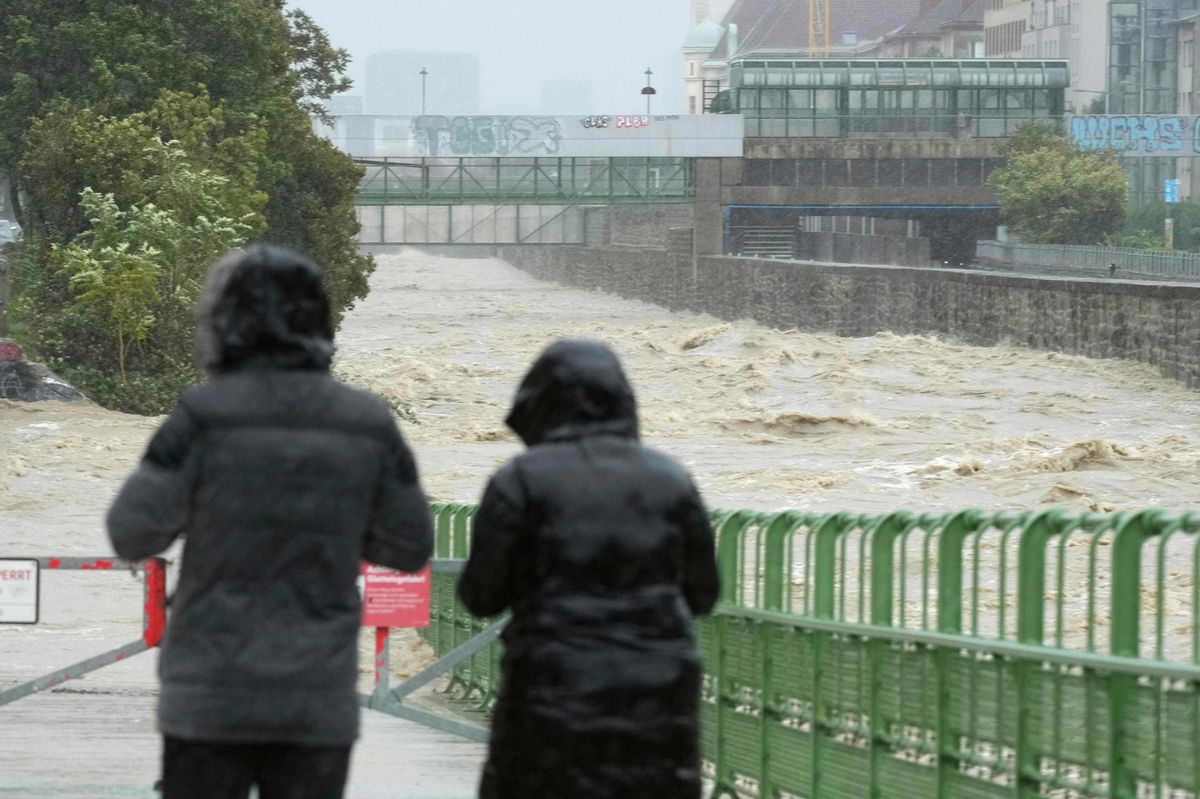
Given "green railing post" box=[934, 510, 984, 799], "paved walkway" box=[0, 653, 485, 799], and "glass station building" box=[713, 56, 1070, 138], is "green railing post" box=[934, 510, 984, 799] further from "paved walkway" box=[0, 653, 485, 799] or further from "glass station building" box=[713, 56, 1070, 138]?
"glass station building" box=[713, 56, 1070, 138]

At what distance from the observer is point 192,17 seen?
46.1 metres

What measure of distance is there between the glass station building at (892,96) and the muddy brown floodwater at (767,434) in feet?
84.6

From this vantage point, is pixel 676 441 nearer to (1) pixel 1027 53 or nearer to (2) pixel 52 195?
(2) pixel 52 195

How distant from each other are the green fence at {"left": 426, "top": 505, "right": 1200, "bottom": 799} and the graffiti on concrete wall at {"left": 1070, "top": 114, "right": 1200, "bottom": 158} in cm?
9529

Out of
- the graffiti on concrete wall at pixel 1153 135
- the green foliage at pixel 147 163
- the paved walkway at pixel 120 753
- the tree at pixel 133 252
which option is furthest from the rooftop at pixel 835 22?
the paved walkway at pixel 120 753

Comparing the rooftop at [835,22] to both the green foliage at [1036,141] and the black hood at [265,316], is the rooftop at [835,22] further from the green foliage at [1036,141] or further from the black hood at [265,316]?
the black hood at [265,316]

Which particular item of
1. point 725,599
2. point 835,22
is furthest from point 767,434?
point 835,22

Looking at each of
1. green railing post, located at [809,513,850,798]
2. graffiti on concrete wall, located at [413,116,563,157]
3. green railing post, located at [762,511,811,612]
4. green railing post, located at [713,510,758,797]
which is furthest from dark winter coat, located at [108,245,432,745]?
graffiti on concrete wall, located at [413,116,563,157]

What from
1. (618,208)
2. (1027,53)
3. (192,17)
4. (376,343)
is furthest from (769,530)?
(1027,53)

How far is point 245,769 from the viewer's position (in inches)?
151

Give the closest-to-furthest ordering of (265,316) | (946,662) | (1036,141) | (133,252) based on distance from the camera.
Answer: (265,316), (946,662), (133,252), (1036,141)

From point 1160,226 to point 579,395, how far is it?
89.7 metres

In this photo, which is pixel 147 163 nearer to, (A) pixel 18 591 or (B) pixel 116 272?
(B) pixel 116 272

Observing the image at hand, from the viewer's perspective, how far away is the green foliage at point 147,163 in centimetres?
4006
